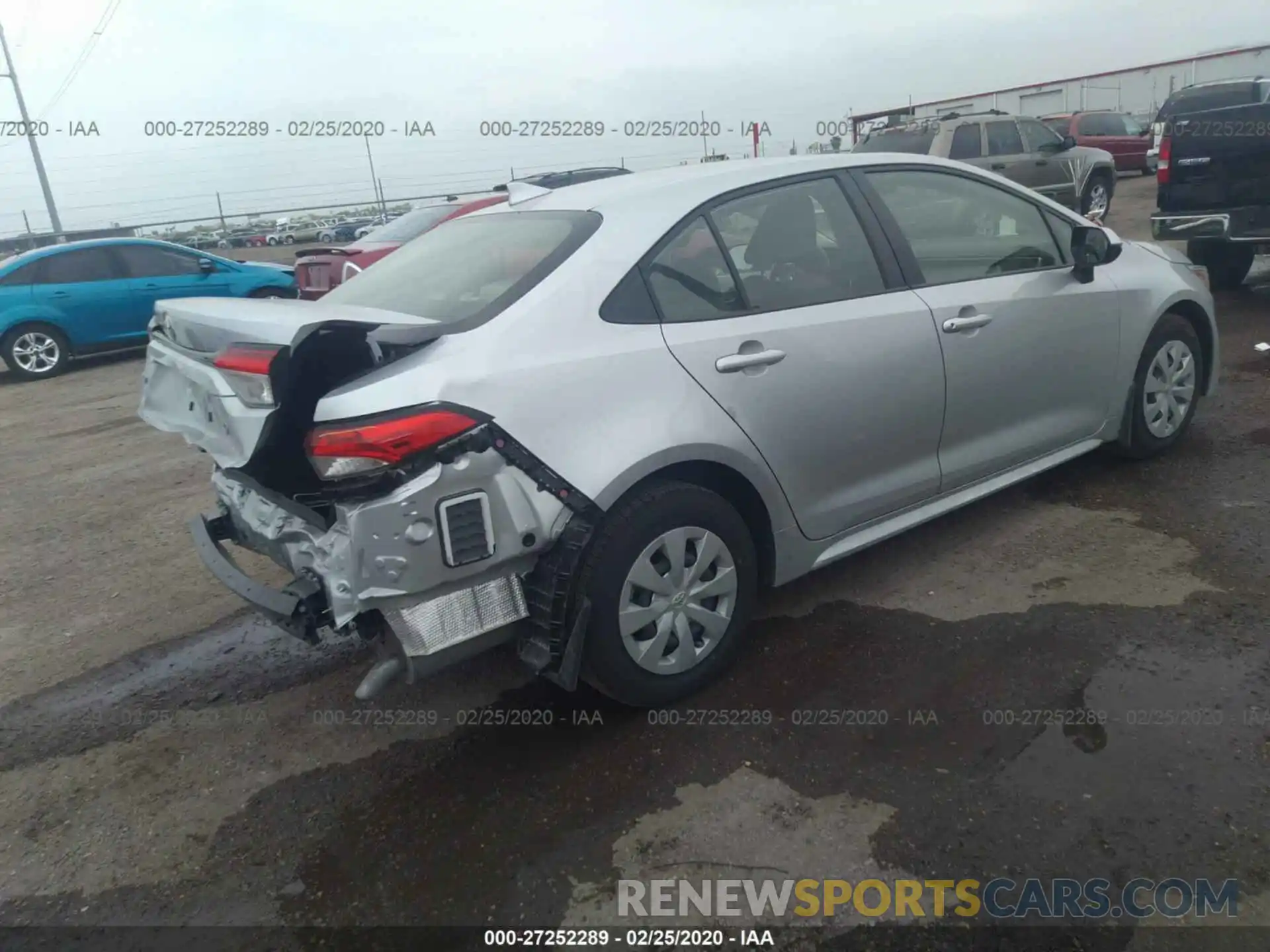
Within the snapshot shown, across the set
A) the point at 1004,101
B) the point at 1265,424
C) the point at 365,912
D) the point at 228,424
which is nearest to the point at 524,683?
the point at 365,912

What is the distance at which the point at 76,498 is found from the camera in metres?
5.99

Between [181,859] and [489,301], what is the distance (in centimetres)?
183

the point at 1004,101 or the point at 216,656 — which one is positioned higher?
the point at 1004,101

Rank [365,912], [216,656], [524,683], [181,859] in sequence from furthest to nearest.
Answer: [216,656]
[524,683]
[181,859]
[365,912]

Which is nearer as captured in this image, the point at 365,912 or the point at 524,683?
the point at 365,912

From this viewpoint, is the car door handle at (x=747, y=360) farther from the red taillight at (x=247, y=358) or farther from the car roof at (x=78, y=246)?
the car roof at (x=78, y=246)

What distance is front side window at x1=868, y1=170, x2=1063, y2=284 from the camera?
146 inches

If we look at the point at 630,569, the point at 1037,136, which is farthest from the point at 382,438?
the point at 1037,136

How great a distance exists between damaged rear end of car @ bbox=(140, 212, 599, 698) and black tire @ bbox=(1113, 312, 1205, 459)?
294 centimetres

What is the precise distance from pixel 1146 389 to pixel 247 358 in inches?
158

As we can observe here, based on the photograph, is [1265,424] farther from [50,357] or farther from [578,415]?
[50,357]

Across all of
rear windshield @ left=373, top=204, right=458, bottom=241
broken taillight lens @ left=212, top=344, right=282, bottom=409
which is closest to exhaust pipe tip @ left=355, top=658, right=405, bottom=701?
broken taillight lens @ left=212, top=344, right=282, bottom=409

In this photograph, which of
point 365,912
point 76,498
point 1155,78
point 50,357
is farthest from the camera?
point 1155,78

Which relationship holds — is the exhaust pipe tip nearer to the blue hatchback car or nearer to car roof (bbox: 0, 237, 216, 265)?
the blue hatchback car
